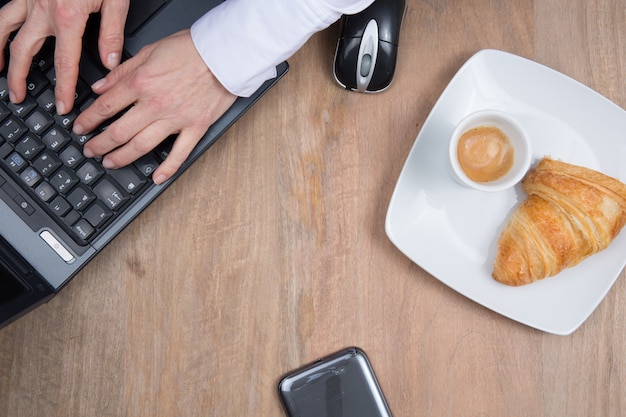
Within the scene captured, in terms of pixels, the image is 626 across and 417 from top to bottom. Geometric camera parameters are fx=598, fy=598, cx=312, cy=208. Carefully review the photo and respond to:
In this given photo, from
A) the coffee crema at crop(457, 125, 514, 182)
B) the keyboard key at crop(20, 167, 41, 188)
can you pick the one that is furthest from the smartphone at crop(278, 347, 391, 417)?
the keyboard key at crop(20, 167, 41, 188)

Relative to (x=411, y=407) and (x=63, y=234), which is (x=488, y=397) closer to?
(x=411, y=407)

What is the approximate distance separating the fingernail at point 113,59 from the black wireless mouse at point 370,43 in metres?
0.25

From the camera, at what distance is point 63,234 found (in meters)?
0.63

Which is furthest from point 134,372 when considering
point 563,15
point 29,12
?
point 563,15

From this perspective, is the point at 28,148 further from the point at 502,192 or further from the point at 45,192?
the point at 502,192

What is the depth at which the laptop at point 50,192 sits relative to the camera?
2.03 ft

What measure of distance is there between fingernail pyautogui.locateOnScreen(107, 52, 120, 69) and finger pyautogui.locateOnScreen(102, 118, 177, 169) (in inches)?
2.9

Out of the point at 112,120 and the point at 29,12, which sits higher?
the point at 29,12

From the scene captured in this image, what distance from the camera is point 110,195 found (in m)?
0.63

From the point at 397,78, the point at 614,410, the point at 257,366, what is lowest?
the point at 614,410

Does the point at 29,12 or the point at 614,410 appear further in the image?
the point at 614,410

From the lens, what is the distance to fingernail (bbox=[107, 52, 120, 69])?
0.63 meters

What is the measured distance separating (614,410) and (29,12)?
0.83 meters

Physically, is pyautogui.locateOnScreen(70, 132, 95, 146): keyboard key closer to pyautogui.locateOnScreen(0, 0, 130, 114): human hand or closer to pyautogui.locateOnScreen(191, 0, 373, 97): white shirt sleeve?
pyautogui.locateOnScreen(0, 0, 130, 114): human hand
